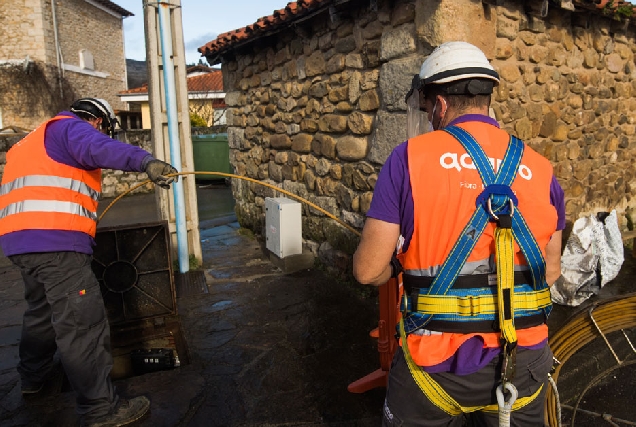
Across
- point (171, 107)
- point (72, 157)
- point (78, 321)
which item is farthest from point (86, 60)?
point (78, 321)

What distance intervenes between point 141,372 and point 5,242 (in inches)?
60.6

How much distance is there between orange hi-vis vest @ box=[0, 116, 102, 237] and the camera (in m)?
2.73

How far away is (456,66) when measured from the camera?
157 cm

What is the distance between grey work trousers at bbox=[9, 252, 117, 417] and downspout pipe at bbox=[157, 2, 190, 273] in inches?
104

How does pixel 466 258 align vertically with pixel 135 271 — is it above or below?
above

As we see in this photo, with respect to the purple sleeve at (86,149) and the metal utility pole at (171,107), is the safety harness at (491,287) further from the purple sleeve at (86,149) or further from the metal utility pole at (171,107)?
the metal utility pole at (171,107)

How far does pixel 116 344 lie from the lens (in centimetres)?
407

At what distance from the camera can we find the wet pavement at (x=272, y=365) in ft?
9.75

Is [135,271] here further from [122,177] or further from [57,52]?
[57,52]

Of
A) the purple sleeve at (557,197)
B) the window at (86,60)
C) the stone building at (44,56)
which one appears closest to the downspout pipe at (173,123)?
the purple sleeve at (557,197)

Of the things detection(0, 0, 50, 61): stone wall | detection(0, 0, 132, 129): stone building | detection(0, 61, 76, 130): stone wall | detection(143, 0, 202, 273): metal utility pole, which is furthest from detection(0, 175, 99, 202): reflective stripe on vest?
detection(0, 0, 50, 61): stone wall

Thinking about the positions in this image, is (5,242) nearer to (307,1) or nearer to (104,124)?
(104,124)

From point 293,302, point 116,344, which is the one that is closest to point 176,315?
point 116,344

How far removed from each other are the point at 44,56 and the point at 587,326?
25159 mm
